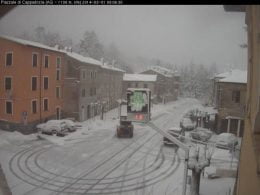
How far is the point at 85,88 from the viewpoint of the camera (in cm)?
1395

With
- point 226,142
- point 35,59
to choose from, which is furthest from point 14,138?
point 226,142

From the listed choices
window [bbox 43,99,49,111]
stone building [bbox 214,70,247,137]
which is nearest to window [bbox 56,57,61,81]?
window [bbox 43,99,49,111]

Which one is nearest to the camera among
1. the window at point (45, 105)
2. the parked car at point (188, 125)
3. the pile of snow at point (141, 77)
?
the window at point (45, 105)

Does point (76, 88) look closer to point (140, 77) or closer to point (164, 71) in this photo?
point (140, 77)

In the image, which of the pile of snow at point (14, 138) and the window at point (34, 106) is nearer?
the pile of snow at point (14, 138)

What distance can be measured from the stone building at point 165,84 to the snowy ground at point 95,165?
9739mm

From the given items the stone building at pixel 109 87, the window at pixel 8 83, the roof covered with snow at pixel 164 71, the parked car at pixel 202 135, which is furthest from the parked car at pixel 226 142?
the roof covered with snow at pixel 164 71

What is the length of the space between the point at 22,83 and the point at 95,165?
14.4 ft

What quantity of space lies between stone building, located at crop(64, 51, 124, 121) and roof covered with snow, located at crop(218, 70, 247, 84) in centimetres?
620

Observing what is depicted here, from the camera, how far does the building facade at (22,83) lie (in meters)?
9.82

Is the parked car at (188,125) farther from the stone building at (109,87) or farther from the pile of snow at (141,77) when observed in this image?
the pile of snow at (141,77)

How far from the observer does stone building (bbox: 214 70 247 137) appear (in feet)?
35.4

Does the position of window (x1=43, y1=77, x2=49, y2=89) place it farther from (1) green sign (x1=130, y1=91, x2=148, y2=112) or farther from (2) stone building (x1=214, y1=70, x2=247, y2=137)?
(1) green sign (x1=130, y1=91, x2=148, y2=112)

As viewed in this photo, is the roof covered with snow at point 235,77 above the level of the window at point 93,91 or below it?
above
